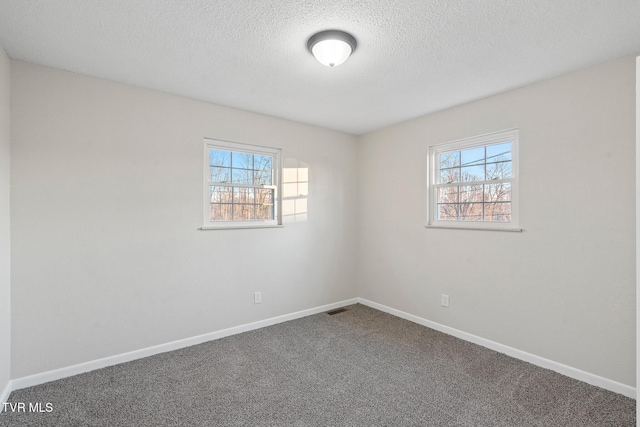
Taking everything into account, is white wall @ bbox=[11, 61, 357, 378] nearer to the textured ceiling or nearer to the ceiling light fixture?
the textured ceiling

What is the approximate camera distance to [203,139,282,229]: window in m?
3.30

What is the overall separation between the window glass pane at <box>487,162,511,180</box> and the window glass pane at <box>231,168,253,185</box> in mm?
2522

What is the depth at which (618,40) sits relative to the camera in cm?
205

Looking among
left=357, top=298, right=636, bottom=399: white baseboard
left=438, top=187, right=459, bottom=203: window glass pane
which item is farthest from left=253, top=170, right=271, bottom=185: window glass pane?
left=357, top=298, right=636, bottom=399: white baseboard

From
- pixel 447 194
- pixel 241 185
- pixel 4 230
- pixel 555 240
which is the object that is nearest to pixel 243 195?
pixel 241 185

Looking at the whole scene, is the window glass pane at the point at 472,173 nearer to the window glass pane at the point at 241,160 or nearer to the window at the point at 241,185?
A: the window at the point at 241,185

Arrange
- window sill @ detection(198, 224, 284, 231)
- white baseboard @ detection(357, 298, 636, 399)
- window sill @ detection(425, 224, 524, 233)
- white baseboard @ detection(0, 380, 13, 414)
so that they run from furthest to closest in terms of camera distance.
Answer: window sill @ detection(198, 224, 284, 231) → window sill @ detection(425, 224, 524, 233) → white baseboard @ detection(357, 298, 636, 399) → white baseboard @ detection(0, 380, 13, 414)

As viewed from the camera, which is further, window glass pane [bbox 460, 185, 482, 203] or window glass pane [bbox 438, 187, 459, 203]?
window glass pane [bbox 438, 187, 459, 203]

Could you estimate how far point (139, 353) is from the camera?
9.21ft

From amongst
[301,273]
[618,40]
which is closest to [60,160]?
[301,273]

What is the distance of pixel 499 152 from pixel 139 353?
152 inches

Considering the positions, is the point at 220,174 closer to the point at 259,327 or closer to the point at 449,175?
the point at 259,327

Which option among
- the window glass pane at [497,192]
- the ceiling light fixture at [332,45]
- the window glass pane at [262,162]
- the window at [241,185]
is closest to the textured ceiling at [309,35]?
the ceiling light fixture at [332,45]

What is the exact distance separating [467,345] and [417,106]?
248cm
